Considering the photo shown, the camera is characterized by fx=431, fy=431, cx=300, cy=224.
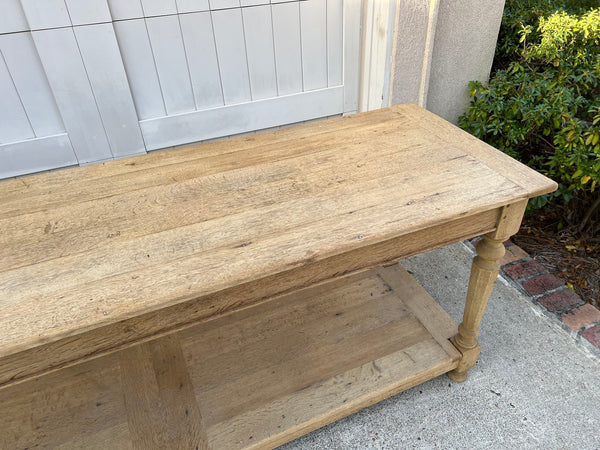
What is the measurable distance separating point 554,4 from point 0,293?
10.1 feet

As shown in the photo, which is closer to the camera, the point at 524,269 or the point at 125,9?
the point at 125,9

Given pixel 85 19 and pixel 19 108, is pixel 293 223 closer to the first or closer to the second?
pixel 85 19

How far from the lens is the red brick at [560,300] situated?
1.94 metres

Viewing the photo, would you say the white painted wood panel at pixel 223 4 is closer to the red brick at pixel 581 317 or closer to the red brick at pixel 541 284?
the red brick at pixel 541 284

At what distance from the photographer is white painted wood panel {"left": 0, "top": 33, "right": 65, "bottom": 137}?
5.64 ft

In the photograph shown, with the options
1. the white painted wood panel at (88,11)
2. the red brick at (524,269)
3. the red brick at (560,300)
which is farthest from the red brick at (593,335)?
the white painted wood panel at (88,11)

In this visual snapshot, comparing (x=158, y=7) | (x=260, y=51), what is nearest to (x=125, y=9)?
(x=158, y=7)

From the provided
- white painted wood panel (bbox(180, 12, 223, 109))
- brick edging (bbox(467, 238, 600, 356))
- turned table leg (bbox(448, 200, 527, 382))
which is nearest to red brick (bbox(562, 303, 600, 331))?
brick edging (bbox(467, 238, 600, 356))

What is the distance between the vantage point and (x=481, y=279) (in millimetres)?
1459

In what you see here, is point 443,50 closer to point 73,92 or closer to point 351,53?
point 351,53

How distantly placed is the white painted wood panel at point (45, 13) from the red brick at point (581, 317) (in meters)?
2.43

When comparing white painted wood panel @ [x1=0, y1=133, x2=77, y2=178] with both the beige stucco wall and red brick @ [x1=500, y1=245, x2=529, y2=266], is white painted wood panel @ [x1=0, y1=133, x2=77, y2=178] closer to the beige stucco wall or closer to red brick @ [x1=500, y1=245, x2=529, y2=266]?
the beige stucco wall

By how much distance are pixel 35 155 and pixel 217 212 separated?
1246 millimetres

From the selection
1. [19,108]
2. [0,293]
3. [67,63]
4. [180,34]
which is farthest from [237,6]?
[0,293]
